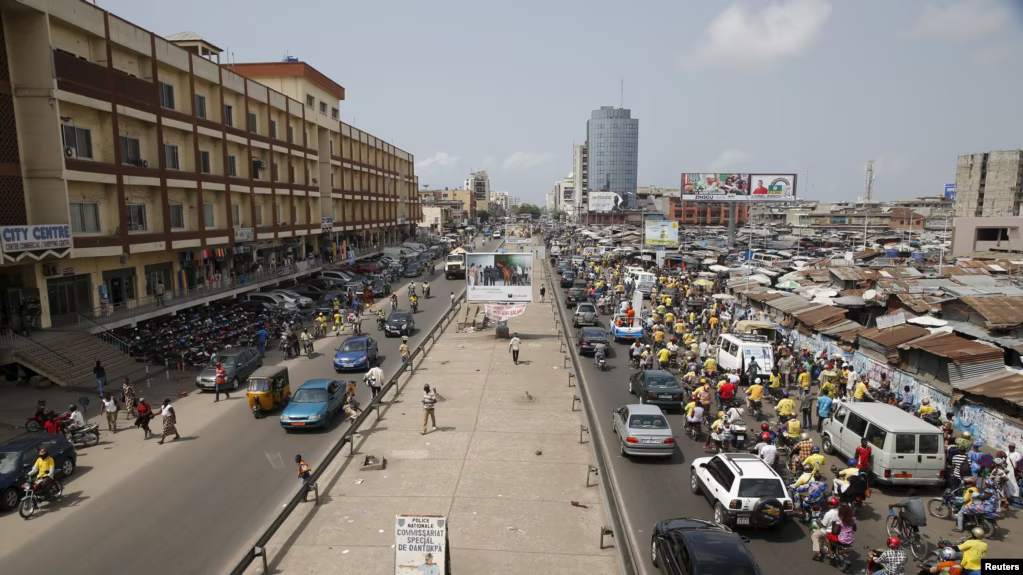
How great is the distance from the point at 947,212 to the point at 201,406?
155441 millimetres

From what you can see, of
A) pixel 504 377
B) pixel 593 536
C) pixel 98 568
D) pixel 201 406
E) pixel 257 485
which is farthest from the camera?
pixel 504 377

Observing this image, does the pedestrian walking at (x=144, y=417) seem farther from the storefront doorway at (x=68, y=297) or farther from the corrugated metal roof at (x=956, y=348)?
the corrugated metal roof at (x=956, y=348)

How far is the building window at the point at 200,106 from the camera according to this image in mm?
35250

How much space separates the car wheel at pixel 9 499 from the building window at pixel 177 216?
22.3 m

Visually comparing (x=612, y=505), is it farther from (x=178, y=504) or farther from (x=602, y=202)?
(x=602, y=202)

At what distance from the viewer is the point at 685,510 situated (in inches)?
510

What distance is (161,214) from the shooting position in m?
31.5

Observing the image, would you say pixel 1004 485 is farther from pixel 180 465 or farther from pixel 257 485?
pixel 180 465

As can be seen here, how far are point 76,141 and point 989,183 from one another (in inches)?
5486

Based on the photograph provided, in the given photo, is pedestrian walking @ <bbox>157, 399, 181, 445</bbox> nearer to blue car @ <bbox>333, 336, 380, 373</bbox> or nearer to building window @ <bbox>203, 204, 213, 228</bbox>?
blue car @ <bbox>333, 336, 380, 373</bbox>

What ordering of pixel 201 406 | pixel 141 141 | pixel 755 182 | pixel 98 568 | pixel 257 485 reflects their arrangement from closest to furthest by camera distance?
pixel 98 568
pixel 257 485
pixel 201 406
pixel 141 141
pixel 755 182

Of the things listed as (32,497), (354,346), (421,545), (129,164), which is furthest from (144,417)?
(129,164)

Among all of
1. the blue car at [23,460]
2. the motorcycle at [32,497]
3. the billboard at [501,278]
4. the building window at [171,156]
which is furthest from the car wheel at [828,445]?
the building window at [171,156]

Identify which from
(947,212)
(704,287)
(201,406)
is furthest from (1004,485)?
(947,212)
